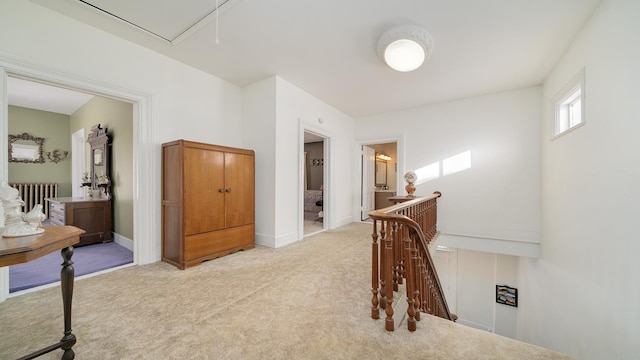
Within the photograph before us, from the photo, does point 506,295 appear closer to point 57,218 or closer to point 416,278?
point 416,278

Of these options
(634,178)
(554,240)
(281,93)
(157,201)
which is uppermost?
(281,93)

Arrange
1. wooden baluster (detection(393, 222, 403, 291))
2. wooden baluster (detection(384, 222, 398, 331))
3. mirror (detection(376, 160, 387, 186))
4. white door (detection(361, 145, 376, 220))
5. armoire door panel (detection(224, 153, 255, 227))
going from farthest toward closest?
1. mirror (detection(376, 160, 387, 186))
2. white door (detection(361, 145, 376, 220))
3. armoire door panel (detection(224, 153, 255, 227))
4. wooden baluster (detection(393, 222, 403, 291))
5. wooden baluster (detection(384, 222, 398, 331))

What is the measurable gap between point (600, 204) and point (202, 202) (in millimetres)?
4136

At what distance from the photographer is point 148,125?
9.28ft

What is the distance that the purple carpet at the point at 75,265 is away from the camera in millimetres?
2344

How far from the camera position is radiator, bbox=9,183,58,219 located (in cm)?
498

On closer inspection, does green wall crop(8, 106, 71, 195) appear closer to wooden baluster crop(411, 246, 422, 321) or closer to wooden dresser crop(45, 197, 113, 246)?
wooden dresser crop(45, 197, 113, 246)

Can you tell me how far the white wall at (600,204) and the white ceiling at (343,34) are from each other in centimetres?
44

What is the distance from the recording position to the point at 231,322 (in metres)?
1.66

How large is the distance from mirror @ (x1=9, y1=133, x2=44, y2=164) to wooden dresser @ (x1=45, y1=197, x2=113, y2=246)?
2.25 m

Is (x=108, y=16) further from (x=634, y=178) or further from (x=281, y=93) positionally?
(x=634, y=178)

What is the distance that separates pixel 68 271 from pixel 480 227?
5309 mm

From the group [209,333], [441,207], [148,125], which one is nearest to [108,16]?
[148,125]

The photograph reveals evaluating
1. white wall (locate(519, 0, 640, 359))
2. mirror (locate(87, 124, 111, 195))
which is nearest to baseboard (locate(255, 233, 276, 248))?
mirror (locate(87, 124, 111, 195))
